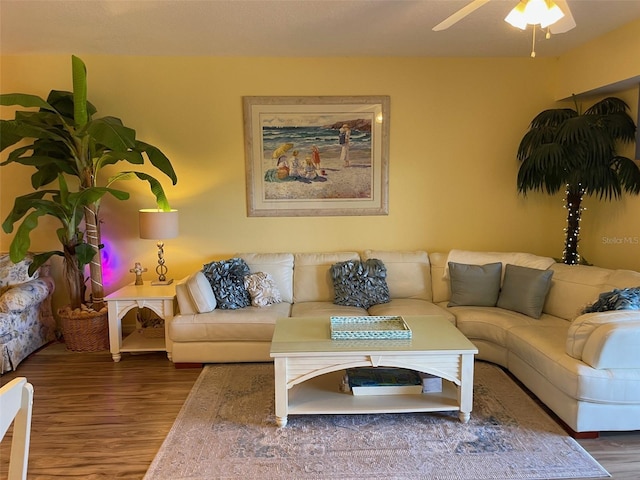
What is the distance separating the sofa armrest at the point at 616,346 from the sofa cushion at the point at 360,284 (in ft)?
5.52

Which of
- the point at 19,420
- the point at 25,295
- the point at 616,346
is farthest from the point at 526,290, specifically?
the point at 25,295

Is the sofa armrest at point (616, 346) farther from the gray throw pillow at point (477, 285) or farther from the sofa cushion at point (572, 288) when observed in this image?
the gray throw pillow at point (477, 285)

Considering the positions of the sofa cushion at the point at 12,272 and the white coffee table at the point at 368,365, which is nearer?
the white coffee table at the point at 368,365

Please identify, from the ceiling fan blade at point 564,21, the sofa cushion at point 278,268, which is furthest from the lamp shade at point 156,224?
the ceiling fan blade at point 564,21

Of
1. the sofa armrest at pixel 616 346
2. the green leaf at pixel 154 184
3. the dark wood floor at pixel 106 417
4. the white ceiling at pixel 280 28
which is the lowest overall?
the dark wood floor at pixel 106 417

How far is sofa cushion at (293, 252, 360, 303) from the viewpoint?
3947 millimetres

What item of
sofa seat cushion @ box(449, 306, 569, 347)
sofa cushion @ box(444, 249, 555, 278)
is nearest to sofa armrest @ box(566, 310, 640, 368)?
sofa seat cushion @ box(449, 306, 569, 347)

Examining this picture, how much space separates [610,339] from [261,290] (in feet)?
8.15

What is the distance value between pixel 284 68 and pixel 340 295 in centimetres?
223

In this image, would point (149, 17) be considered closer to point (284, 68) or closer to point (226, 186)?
point (284, 68)

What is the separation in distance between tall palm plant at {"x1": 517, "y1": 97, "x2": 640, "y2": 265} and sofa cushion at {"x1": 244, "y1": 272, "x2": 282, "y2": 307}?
8.37 feet

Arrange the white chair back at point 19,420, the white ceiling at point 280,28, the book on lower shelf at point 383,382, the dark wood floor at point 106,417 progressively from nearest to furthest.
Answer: the white chair back at point 19,420
the dark wood floor at point 106,417
the book on lower shelf at point 383,382
the white ceiling at point 280,28

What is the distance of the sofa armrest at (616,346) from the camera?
92.7 inches

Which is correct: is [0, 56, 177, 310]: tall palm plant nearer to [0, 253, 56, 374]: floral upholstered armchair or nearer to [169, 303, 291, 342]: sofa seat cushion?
[0, 253, 56, 374]: floral upholstered armchair
